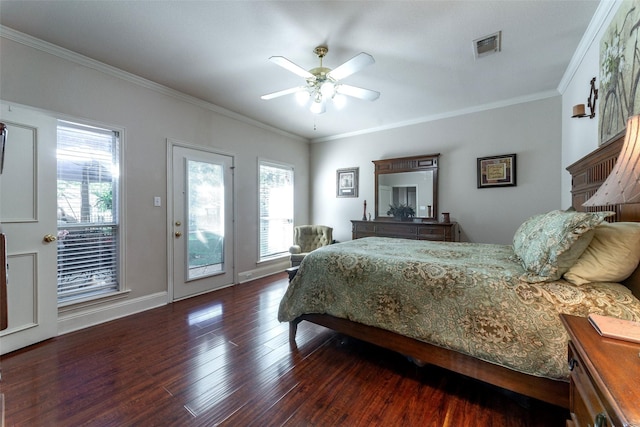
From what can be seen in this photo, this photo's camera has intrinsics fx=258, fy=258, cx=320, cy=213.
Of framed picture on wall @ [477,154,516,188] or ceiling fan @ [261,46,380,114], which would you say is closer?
ceiling fan @ [261,46,380,114]

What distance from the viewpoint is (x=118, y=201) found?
2822 mm

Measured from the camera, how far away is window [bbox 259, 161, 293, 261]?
4.59m

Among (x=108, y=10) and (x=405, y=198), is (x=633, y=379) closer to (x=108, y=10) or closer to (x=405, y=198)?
(x=108, y=10)

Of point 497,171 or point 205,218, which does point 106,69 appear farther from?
A: point 497,171

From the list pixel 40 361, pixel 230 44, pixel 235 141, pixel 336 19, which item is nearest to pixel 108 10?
pixel 230 44

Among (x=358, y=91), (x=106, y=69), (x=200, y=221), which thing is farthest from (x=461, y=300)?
(x=106, y=69)

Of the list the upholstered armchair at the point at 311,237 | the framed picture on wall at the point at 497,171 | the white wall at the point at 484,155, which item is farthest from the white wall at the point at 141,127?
the framed picture on wall at the point at 497,171

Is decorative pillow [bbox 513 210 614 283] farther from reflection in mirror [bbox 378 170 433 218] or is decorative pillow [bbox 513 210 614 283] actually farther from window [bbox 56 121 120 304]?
window [bbox 56 121 120 304]

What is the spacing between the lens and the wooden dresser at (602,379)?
A: 613 millimetres

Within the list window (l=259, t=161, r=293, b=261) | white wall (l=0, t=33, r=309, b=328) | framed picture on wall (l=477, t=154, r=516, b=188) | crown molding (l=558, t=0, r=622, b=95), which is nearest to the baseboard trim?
white wall (l=0, t=33, r=309, b=328)

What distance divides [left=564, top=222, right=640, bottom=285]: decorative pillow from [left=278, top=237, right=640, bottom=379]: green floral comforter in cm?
5

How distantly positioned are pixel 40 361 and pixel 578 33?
509 centimetres

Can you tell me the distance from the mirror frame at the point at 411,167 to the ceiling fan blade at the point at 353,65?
2.49 meters

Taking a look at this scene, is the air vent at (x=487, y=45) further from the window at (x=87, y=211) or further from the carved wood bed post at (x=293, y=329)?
the window at (x=87, y=211)
